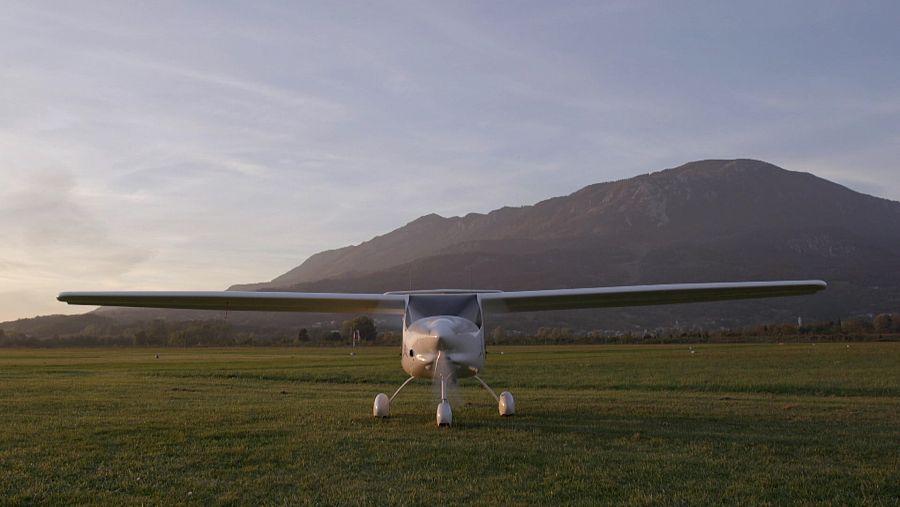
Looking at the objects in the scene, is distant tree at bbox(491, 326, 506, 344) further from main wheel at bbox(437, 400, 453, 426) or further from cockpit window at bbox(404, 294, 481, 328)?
main wheel at bbox(437, 400, 453, 426)

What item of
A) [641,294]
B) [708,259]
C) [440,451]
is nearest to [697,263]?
[708,259]

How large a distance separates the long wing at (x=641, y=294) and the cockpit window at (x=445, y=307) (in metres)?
0.58

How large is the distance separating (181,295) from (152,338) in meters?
79.5

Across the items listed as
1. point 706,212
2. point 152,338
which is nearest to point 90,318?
point 152,338

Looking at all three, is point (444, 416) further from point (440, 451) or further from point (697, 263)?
point (697, 263)

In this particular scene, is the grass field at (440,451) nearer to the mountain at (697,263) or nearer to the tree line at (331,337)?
the tree line at (331,337)

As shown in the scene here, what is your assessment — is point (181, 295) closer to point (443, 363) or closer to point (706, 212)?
point (443, 363)

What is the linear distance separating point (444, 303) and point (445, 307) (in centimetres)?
10

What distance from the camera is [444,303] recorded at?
13.3 meters

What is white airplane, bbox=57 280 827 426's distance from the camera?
12.0 meters

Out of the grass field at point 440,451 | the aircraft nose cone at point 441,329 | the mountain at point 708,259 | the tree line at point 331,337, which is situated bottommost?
the tree line at point 331,337

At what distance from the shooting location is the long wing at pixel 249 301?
13773 mm

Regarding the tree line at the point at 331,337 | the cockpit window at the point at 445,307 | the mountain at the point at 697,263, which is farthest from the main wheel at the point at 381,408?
the mountain at the point at 697,263

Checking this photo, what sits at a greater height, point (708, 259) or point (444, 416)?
point (708, 259)
